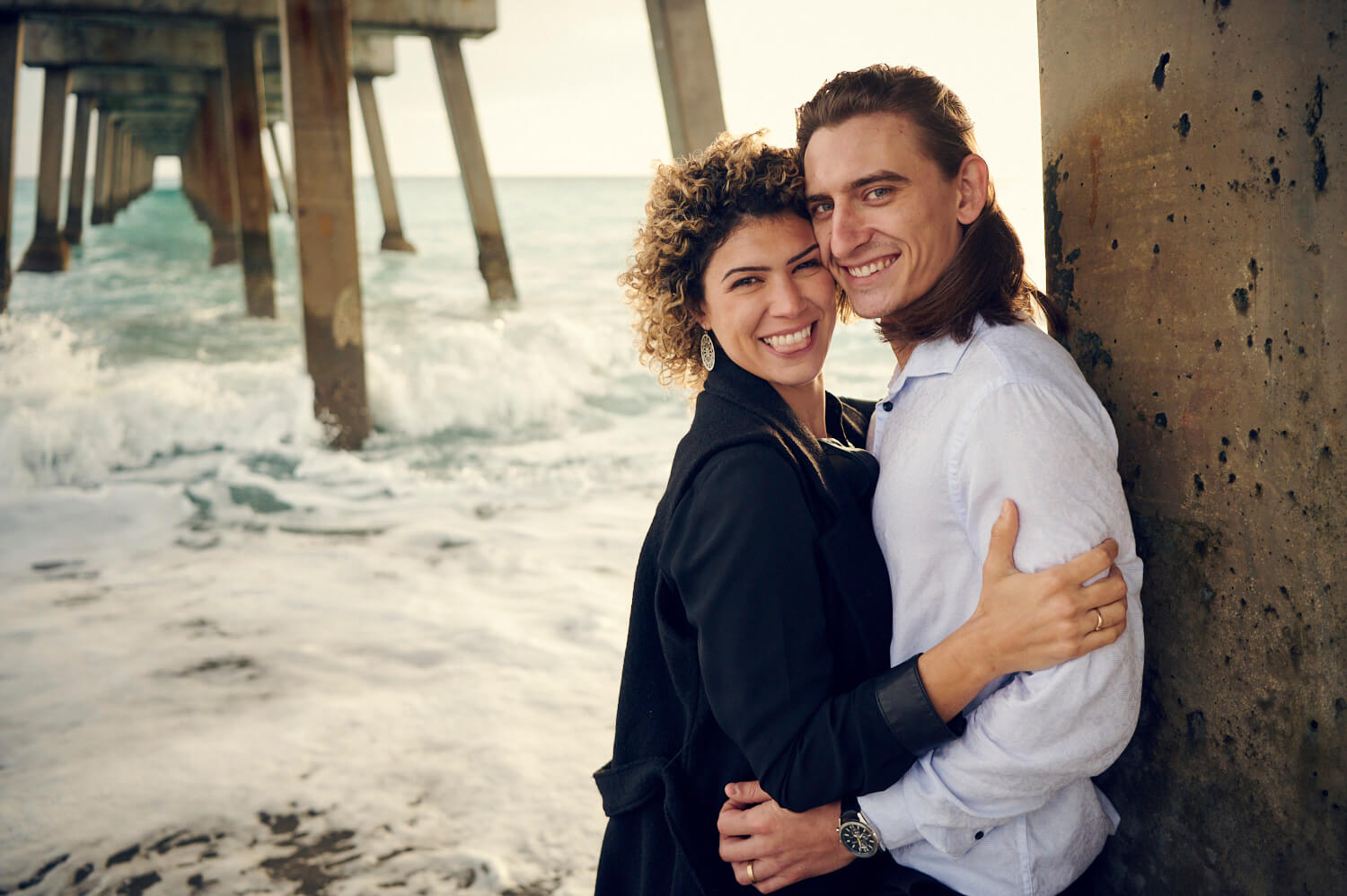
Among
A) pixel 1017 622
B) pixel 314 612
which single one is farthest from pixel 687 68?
pixel 1017 622

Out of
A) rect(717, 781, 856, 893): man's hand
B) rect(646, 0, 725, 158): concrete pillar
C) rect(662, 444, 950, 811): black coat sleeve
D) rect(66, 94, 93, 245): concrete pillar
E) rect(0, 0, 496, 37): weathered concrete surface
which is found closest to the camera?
rect(662, 444, 950, 811): black coat sleeve

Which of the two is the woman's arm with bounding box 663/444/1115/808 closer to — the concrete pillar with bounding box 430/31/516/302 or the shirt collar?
the shirt collar

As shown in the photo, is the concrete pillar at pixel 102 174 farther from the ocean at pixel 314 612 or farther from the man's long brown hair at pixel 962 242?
the man's long brown hair at pixel 962 242


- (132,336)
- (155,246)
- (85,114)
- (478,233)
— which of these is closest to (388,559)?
(478,233)

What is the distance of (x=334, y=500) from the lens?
5949 mm

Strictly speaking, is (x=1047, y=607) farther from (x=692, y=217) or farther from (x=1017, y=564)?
(x=692, y=217)

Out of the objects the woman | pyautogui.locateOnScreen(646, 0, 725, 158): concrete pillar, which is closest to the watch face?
the woman

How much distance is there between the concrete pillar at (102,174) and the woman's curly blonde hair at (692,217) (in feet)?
98.0

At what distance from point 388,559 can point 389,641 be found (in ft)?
3.45

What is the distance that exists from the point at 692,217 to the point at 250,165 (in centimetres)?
1171

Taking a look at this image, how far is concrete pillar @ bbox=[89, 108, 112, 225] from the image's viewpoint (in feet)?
96.8

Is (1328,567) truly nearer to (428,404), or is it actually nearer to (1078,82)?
(1078,82)

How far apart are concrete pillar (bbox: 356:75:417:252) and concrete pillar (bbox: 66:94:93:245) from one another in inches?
262

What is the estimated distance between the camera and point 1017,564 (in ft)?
4.31
